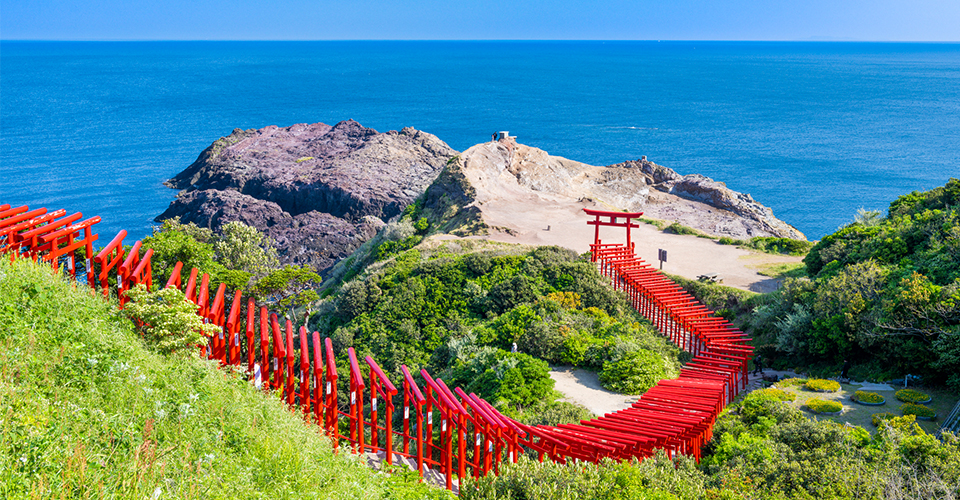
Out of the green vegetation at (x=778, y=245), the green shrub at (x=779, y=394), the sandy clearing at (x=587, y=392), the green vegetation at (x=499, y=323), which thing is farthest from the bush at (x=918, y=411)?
the green vegetation at (x=778, y=245)

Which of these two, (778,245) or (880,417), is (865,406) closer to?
(880,417)

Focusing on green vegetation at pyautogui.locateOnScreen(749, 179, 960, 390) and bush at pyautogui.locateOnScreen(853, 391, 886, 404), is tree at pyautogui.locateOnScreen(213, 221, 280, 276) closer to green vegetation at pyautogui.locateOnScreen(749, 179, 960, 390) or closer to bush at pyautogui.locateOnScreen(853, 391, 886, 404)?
green vegetation at pyautogui.locateOnScreen(749, 179, 960, 390)

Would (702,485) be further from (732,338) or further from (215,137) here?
(215,137)

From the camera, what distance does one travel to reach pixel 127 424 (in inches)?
366

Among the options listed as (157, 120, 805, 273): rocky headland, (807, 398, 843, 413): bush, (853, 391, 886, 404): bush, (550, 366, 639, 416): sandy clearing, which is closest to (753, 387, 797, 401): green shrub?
(807, 398, 843, 413): bush

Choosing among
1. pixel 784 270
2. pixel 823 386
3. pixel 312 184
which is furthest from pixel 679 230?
pixel 312 184

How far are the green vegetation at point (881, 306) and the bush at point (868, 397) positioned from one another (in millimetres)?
1903

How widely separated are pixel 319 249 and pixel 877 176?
74.2m

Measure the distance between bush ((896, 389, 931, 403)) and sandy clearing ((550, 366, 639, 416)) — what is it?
642cm

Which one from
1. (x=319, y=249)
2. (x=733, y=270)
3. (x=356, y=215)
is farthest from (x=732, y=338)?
(x=356, y=215)

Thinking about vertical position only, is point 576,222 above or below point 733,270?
above

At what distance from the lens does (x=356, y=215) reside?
216 feet

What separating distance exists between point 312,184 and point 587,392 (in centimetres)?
5486

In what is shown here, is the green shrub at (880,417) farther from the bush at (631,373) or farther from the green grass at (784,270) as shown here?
the green grass at (784,270)
